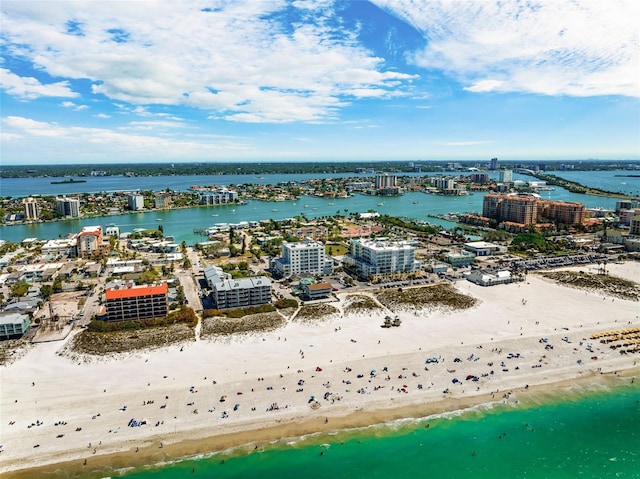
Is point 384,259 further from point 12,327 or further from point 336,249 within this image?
point 12,327

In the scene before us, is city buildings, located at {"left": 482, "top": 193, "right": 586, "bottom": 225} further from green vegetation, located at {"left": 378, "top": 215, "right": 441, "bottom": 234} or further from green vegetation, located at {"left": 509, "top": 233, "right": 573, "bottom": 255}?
green vegetation, located at {"left": 509, "top": 233, "right": 573, "bottom": 255}

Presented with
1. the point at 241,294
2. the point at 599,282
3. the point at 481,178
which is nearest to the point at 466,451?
the point at 241,294

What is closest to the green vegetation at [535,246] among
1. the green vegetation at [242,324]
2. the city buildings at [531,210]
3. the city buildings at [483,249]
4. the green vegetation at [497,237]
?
the city buildings at [483,249]

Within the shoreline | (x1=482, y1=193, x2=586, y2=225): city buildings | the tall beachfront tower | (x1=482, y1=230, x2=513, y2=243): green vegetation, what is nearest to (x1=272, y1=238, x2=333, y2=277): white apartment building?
the shoreline

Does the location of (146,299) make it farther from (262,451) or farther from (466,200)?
(466,200)

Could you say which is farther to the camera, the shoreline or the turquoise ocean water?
the turquoise ocean water

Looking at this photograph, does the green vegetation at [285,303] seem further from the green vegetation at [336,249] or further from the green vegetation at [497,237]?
the green vegetation at [497,237]
